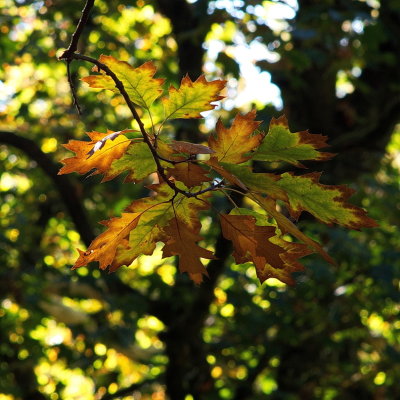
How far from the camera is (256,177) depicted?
798mm

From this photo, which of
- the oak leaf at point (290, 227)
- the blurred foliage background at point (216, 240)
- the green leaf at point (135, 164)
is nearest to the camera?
the oak leaf at point (290, 227)

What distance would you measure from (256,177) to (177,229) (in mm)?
141

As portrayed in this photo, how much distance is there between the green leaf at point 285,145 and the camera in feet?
2.79

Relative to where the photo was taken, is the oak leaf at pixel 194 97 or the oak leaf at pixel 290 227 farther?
the oak leaf at pixel 194 97

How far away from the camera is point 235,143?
0.83 m

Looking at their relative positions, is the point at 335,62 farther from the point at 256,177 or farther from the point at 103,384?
the point at 256,177

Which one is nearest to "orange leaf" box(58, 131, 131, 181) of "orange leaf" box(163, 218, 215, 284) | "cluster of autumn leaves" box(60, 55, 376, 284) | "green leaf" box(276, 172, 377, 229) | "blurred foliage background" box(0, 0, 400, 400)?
"cluster of autumn leaves" box(60, 55, 376, 284)

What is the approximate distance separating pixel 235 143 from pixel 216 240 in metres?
2.39

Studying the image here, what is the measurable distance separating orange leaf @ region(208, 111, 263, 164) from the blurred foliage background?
199 cm

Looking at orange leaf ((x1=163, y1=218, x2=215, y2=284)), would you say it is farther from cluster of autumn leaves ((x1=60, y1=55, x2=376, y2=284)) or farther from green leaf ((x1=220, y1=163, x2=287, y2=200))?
green leaf ((x1=220, y1=163, x2=287, y2=200))

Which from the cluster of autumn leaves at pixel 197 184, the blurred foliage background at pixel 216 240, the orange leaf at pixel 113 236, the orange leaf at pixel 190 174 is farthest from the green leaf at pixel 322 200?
the blurred foliage background at pixel 216 240

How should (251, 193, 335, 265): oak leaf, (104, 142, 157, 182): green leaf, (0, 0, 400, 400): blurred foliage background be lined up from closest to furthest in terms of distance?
(251, 193, 335, 265): oak leaf < (104, 142, 157, 182): green leaf < (0, 0, 400, 400): blurred foliage background

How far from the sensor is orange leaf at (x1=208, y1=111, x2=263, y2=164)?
2.71 ft

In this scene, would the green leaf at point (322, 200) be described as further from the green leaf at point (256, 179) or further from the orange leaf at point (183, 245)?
the orange leaf at point (183, 245)
